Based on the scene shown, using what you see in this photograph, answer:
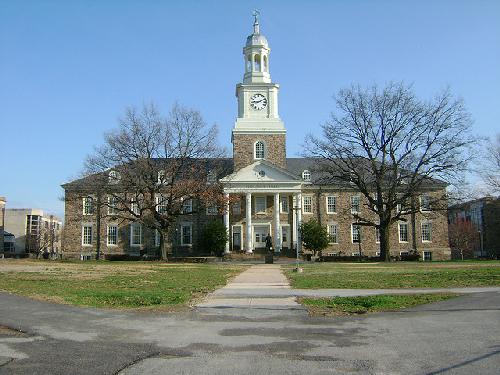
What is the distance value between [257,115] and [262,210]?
10.6 m

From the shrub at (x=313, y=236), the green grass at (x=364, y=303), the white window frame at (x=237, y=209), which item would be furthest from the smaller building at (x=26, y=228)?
the green grass at (x=364, y=303)

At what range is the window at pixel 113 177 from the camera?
45.9 metres

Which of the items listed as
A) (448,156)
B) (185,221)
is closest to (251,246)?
(185,221)

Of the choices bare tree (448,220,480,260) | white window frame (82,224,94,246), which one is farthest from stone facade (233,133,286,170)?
bare tree (448,220,480,260)

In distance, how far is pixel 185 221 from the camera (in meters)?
61.4

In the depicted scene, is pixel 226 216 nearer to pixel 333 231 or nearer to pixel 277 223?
pixel 277 223

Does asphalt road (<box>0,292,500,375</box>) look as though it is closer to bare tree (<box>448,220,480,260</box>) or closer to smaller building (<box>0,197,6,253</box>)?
bare tree (<box>448,220,480,260</box>)

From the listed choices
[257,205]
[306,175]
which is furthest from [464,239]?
[257,205]

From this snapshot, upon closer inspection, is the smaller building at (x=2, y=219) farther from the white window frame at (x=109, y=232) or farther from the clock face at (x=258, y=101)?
the clock face at (x=258, y=101)

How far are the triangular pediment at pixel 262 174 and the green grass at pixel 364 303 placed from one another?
4086 cm

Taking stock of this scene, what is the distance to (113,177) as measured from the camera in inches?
1811

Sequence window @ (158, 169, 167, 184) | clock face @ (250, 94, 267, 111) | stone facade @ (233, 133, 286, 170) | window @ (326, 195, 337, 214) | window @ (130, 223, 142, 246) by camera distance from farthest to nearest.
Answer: window @ (326, 195, 337, 214)
window @ (130, 223, 142, 246)
clock face @ (250, 94, 267, 111)
stone facade @ (233, 133, 286, 170)
window @ (158, 169, 167, 184)

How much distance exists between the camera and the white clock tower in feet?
191

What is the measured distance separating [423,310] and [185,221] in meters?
50.5
